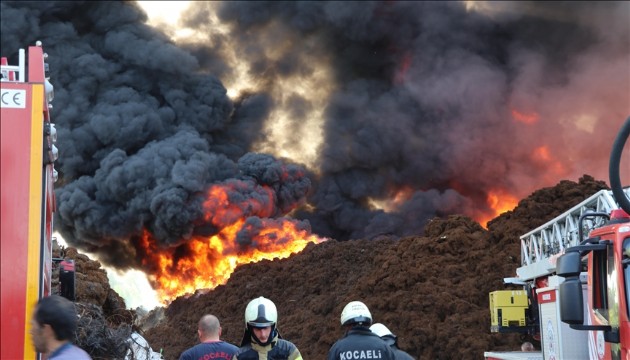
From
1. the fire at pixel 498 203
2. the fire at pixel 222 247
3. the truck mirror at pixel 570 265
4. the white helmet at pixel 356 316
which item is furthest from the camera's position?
the fire at pixel 498 203

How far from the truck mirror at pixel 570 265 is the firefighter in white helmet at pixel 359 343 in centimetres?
140

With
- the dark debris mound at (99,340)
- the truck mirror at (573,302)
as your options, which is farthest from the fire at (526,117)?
the truck mirror at (573,302)

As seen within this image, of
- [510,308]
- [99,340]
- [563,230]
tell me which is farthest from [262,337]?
[563,230]

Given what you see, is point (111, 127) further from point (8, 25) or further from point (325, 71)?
point (325, 71)

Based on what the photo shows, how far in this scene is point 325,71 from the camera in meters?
43.1

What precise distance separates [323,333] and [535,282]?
38.0 ft

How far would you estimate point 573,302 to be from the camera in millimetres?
5707

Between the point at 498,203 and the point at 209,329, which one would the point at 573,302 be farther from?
the point at 498,203

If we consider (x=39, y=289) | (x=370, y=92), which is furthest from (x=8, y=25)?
(x=39, y=289)

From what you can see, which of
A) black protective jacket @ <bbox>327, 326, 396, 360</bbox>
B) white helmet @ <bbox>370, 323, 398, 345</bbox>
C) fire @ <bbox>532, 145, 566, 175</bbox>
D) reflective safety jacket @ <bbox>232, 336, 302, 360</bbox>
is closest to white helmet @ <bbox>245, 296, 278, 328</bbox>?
reflective safety jacket @ <bbox>232, 336, 302, 360</bbox>

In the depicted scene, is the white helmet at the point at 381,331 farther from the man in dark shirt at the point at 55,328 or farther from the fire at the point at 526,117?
the fire at the point at 526,117

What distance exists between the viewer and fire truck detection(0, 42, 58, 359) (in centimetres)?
493

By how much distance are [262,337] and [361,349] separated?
850mm

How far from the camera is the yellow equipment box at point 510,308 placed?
12.3 m
